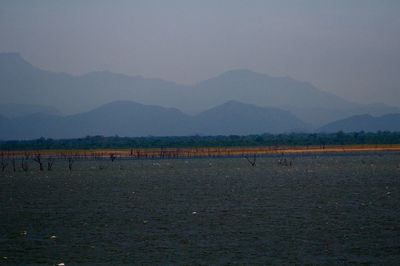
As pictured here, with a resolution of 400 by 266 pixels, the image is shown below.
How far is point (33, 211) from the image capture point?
34188mm

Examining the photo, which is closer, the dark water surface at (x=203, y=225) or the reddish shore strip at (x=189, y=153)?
the dark water surface at (x=203, y=225)

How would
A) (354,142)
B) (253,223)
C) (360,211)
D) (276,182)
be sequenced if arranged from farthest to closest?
1. (354,142)
2. (276,182)
3. (360,211)
4. (253,223)

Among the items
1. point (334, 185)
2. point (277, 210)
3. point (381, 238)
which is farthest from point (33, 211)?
point (334, 185)

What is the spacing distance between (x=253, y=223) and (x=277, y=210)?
185 inches

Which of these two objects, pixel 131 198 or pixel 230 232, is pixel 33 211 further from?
pixel 230 232

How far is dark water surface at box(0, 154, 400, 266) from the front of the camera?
70.1 feet

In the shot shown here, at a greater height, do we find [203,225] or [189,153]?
[189,153]

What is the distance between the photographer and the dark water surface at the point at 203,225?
70.1 ft

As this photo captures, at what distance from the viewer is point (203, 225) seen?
27.9 m

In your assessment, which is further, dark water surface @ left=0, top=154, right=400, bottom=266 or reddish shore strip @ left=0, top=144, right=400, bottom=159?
reddish shore strip @ left=0, top=144, right=400, bottom=159

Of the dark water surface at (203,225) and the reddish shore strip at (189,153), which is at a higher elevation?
the reddish shore strip at (189,153)

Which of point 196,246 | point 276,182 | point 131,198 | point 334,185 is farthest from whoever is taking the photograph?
point 276,182

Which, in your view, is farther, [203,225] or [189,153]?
[189,153]

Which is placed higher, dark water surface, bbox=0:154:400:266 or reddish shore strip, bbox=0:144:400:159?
reddish shore strip, bbox=0:144:400:159
